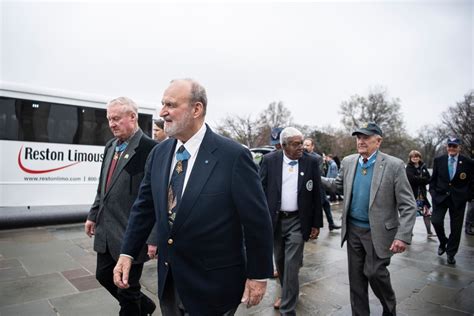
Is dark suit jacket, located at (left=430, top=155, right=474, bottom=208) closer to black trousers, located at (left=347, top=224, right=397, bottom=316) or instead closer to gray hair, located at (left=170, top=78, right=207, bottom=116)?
black trousers, located at (left=347, top=224, right=397, bottom=316)

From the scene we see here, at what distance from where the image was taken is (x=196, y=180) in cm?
187

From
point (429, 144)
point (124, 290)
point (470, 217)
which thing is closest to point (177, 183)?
point (124, 290)

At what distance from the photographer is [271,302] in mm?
3869

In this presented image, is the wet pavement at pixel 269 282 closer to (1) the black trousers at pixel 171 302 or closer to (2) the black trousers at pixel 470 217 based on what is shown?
(1) the black trousers at pixel 171 302

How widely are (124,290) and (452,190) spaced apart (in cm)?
578

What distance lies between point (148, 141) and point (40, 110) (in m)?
6.31

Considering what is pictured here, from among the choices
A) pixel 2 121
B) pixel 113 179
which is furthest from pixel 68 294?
pixel 2 121

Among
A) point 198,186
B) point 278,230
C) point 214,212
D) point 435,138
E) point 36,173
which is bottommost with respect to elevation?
point 435,138

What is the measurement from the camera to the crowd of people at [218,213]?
6.13 ft

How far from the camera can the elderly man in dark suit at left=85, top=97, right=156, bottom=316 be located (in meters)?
2.81

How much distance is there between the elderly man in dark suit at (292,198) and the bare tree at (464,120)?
34629 millimetres

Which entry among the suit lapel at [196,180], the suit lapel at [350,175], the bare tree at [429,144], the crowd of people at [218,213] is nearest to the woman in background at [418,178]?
the crowd of people at [218,213]

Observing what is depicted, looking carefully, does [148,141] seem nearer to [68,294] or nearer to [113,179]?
[113,179]

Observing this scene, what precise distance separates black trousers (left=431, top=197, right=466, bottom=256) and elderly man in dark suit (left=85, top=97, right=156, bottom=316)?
205 inches
